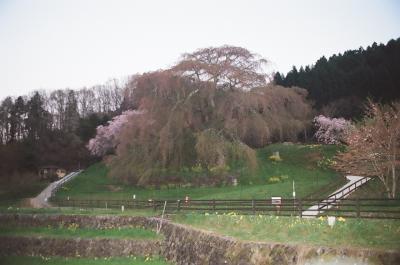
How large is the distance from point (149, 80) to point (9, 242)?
22.8 m

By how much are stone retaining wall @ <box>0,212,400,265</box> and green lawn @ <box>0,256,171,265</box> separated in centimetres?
109

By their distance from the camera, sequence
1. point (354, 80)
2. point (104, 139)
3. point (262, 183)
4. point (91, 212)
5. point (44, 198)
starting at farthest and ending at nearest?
point (104, 139)
point (354, 80)
point (44, 198)
point (262, 183)
point (91, 212)

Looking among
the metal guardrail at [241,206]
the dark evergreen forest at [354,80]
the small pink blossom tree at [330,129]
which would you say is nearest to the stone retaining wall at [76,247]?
the metal guardrail at [241,206]

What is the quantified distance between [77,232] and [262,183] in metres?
21.3

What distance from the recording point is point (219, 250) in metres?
20.1

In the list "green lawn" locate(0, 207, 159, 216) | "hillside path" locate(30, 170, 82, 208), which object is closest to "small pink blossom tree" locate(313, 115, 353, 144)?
"green lawn" locate(0, 207, 159, 216)

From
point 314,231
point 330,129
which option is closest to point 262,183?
point 330,129

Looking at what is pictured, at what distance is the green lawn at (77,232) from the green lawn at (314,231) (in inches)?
282

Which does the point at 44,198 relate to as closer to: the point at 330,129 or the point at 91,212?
the point at 91,212

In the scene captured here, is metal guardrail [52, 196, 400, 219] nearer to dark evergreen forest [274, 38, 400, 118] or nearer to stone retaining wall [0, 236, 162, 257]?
stone retaining wall [0, 236, 162, 257]

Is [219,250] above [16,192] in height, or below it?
below

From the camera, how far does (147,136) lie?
160 feet

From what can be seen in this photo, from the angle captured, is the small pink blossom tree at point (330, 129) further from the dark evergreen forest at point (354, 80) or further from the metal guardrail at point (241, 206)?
the metal guardrail at point (241, 206)

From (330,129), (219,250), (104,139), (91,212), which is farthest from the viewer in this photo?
(104,139)
